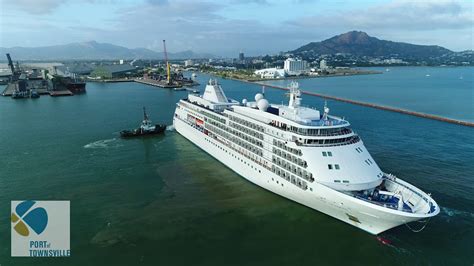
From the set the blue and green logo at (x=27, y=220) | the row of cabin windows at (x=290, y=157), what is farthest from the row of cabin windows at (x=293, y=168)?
the blue and green logo at (x=27, y=220)

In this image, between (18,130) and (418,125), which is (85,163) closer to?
(18,130)

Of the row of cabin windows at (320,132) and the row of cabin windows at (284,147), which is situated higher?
the row of cabin windows at (320,132)

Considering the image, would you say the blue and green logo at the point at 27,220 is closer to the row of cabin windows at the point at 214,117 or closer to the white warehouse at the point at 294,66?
the row of cabin windows at the point at 214,117

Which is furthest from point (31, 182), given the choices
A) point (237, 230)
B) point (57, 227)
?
point (237, 230)

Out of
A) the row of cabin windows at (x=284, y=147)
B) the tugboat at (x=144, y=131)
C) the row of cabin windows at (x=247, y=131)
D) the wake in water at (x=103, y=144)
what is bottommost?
the wake in water at (x=103, y=144)

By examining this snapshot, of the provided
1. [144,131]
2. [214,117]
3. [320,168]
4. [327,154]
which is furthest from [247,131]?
[144,131]

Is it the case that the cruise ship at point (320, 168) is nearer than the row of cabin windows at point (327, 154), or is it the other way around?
the cruise ship at point (320, 168)
